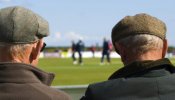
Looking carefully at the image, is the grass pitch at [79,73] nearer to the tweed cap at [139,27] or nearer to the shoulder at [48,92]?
the tweed cap at [139,27]

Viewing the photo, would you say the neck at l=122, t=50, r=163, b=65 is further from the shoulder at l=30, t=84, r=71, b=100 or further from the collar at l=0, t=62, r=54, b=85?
the collar at l=0, t=62, r=54, b=85

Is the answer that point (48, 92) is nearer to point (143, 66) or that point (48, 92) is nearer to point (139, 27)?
point (143, 66)

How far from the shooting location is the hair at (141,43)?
4113mm

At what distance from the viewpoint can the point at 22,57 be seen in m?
3.89

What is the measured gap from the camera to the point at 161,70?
13.4 ft

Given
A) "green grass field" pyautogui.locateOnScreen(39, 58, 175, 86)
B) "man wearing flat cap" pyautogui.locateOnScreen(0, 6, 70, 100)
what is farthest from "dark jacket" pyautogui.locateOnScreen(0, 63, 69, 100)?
"green grass field" pyautogui.locateOnScreen(39, 58, 175, 86)

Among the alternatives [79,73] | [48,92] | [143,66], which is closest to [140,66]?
[143,66]

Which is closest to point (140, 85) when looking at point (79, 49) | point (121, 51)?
point (121, 51)

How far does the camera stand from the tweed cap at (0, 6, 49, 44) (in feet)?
12.7

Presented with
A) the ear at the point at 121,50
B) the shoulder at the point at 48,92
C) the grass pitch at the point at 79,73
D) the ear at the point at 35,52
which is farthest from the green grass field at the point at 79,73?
the shoulder at the point at 48,92

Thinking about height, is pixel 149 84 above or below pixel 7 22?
below

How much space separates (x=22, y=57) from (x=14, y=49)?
0.07 metres

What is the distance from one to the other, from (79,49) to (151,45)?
128 ft

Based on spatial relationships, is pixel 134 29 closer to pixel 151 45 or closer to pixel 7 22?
pixel 151 45
